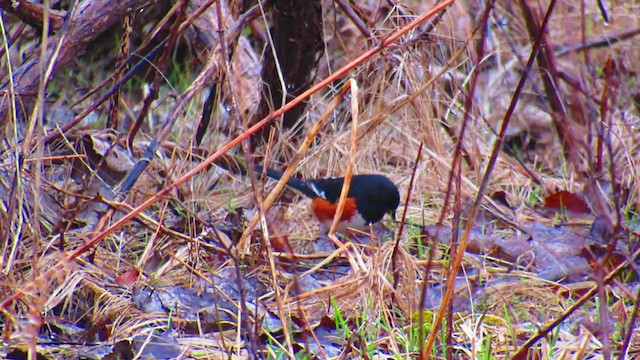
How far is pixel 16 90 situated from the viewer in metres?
2.88

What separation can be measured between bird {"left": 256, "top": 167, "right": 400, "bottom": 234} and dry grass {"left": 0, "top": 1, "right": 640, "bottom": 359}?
110mm

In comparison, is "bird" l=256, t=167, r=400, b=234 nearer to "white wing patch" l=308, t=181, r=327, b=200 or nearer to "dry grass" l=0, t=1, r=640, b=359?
"white wing patch" l=308, t=181, r=327, b=200

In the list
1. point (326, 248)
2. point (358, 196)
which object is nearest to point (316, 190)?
point (358, 196)

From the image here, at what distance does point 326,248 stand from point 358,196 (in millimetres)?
407

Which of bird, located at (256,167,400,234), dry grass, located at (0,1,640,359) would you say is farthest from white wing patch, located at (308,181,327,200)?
dry grass, located at (0,1,640,359)

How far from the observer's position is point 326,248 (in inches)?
139

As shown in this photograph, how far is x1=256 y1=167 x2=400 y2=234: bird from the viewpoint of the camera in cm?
376

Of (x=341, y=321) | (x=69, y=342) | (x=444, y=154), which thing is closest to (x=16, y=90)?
(x=69, y=342)

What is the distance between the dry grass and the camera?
2.45 meters

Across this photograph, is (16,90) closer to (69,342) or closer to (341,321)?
(69,342)

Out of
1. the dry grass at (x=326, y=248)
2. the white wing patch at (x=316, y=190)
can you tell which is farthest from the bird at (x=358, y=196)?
the dry grass at (x=326, y=248)

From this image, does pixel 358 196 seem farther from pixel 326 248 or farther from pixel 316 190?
pixel 326 248

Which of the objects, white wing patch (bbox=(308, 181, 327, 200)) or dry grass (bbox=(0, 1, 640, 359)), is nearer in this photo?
dry grass (bbox=(0, 1, 640, 359))

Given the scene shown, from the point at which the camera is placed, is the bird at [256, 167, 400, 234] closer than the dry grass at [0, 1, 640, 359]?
No
